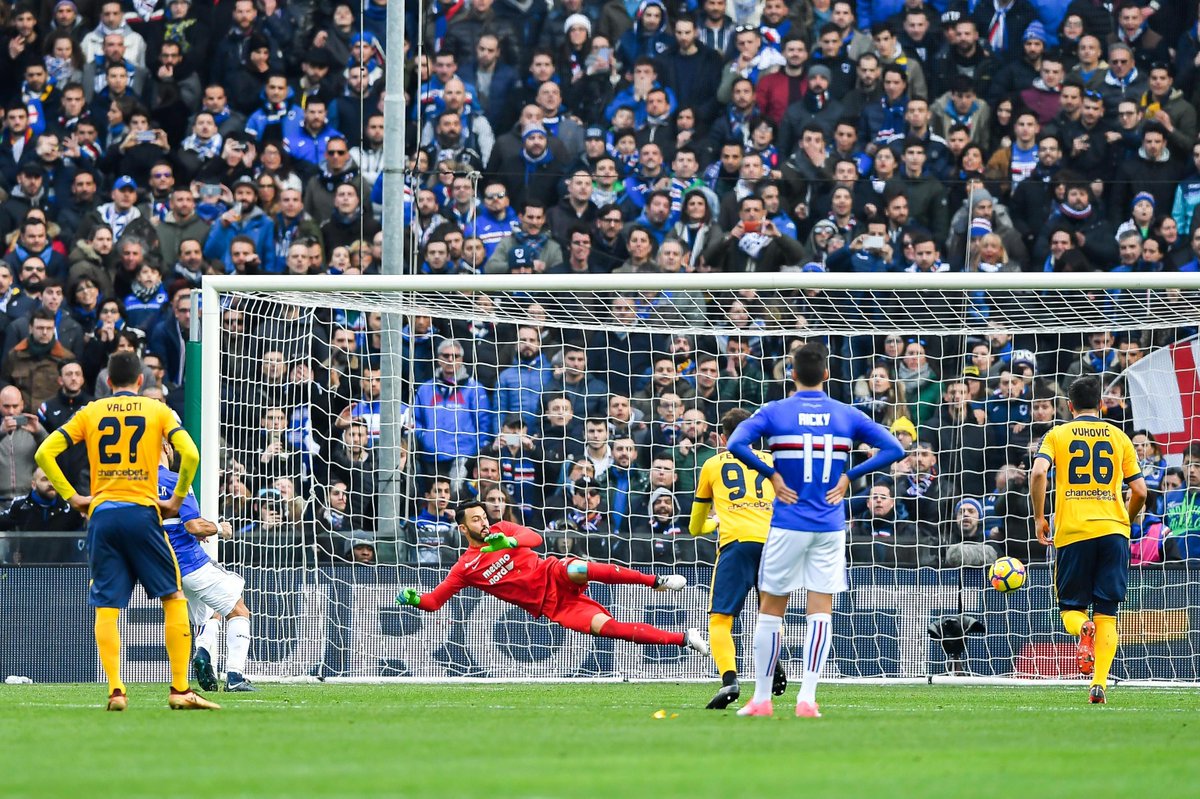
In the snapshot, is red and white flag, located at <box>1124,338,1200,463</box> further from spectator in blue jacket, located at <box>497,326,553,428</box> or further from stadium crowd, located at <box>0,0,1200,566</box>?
spectator in blue jacket, located at <box>497,326,553,428</box>

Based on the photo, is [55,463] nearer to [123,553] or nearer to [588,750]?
[123,553]

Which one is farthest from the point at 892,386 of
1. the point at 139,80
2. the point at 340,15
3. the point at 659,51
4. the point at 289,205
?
the point at 139,80

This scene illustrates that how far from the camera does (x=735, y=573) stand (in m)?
10.8

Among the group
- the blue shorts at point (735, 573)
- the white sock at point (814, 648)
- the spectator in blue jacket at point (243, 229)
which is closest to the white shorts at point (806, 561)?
the white sock at point (814, 648)

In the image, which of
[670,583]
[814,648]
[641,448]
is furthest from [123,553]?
[641,448]

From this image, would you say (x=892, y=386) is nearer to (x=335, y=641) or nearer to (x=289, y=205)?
(x=335, y=641)

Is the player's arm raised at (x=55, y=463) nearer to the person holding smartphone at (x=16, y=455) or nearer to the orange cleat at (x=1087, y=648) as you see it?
the orange cleat at (x=1087, y=648)

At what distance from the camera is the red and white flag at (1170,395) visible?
14.3 metres

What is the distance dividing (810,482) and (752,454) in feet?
1.07

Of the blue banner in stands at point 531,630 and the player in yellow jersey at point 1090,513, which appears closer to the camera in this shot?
the player in yellow jersey at point 1090,513

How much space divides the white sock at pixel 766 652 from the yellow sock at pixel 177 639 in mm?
3033

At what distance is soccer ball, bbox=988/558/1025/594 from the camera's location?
12.0 metres

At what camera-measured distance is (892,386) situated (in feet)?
50.4

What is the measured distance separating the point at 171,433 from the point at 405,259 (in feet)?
28.5
